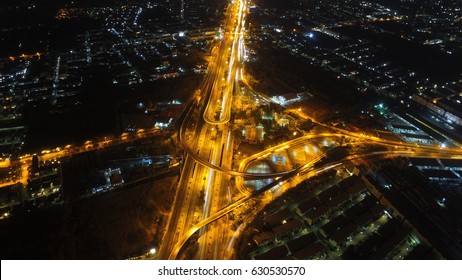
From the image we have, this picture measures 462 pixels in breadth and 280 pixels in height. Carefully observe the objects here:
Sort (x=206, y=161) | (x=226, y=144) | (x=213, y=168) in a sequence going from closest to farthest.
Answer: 1. (x=213, y=168)
2. (x=206, y=161)
3. (x=226, y=144)

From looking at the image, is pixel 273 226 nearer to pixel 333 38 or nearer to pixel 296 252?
pixel 296 252

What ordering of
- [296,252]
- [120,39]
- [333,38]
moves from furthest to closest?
1. [333,38]
2. [120,39]
3. [296,252]

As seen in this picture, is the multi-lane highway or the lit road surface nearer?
the multi-lane highway

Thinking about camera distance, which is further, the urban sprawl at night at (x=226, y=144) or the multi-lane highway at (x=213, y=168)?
the urban sprawl at night at (x=226, y=144)

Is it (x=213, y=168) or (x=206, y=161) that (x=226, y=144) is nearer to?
(x=206, y=161)

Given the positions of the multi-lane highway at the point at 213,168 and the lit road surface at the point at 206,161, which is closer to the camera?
the multi-lane highway at the point at 213,168

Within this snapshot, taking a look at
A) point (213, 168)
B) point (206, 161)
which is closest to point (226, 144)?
point (206, 161)
